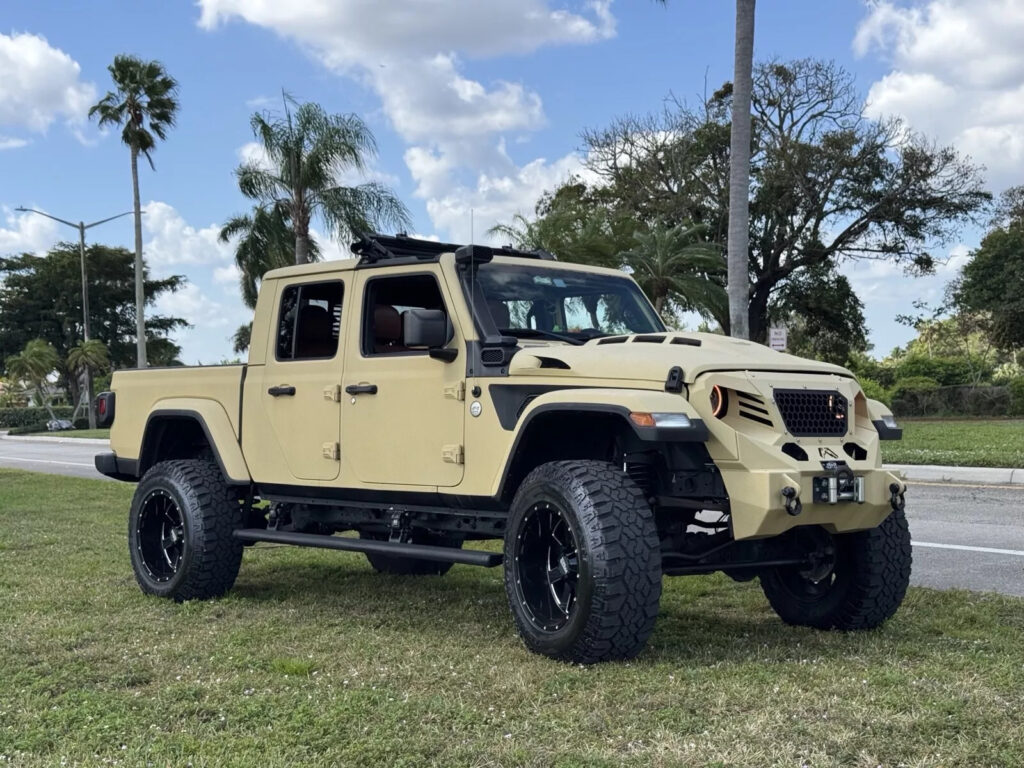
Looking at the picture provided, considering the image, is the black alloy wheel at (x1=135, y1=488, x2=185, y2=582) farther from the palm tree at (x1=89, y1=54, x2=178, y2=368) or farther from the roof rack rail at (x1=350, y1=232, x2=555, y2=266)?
the palm tree at (x1=89, y1=54, x2=178, y2=368)

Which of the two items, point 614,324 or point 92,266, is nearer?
point 614,324

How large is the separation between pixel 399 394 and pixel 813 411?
7.20 ft

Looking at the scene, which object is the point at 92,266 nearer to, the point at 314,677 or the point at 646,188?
the point at 646,188

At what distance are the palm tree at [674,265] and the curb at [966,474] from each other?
608 inches

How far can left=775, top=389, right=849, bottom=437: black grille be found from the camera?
206 inches

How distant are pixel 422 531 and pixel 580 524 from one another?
1594 millimetres

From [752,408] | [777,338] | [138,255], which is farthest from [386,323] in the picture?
[138,255]

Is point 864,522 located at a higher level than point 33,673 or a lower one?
higher

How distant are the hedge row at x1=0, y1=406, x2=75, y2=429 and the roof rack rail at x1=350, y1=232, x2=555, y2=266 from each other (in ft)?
186

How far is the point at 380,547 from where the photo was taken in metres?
Answer: 6.11

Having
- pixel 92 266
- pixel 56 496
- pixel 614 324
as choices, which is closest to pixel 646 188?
pixel 56 496

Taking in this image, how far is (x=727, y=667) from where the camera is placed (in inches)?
195

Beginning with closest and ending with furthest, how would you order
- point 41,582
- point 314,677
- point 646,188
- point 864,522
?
1. point 314,677
2. point 864,522
3. point 41,582
4. point 646,188

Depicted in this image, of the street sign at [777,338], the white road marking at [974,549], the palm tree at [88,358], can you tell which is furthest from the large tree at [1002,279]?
the palm tree at [88,358]
